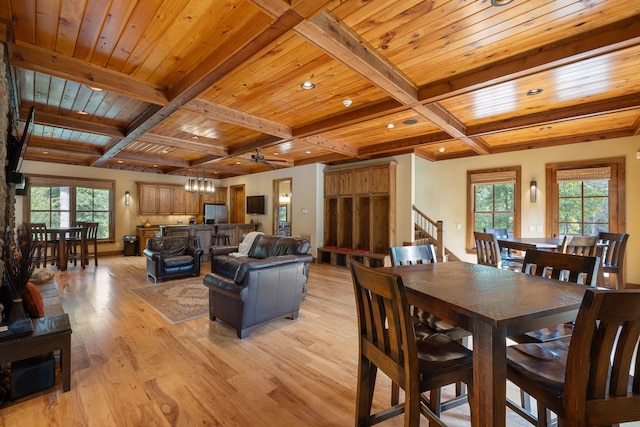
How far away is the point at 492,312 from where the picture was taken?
3.89 feet

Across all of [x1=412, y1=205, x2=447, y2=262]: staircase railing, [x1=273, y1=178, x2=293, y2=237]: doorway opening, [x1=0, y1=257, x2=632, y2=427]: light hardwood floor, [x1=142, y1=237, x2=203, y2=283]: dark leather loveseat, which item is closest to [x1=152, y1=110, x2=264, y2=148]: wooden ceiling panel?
[x1=142, y1=237, x2=203, y2=283]: dark leather loveseat

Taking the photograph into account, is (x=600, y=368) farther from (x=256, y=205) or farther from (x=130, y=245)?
(x=130, y=245)

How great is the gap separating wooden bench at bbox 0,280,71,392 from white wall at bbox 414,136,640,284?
22.5 ft

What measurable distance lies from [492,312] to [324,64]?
98.9 inches

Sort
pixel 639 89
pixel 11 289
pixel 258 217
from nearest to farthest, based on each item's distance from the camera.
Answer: pixel 11 289, pixel 639 89, pixel 258 217

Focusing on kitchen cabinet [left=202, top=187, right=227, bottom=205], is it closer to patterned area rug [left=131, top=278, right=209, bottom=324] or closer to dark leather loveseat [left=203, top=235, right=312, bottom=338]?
patterned area rug [left=131, top=278, right=209, bottom=324]

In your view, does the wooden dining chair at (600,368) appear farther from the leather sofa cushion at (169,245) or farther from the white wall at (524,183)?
the leather sofa cushion at (169,245)

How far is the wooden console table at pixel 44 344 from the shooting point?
1.93 metres

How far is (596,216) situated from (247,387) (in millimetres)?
6443

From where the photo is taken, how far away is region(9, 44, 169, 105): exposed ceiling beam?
8.00 ft

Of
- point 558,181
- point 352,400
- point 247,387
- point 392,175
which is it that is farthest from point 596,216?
point 247,387

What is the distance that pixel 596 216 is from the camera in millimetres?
5102

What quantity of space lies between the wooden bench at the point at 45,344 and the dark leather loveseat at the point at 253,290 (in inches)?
51.9

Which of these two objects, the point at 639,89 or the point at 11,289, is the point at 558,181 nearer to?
the point at 639,89
